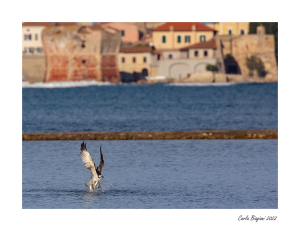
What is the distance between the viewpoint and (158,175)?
671 inches

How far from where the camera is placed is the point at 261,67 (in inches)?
4119

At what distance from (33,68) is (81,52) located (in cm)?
1072

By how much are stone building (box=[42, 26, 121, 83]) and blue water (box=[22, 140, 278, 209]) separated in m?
→ 69.2

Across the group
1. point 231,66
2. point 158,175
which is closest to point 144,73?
point 231,66

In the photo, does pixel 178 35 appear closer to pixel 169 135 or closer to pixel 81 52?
pixel 81 52

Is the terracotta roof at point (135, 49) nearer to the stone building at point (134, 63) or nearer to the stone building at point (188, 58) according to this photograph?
the stone building at point (134, 63)

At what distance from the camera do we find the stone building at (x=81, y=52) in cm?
9150

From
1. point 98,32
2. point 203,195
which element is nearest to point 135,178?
point 203,195

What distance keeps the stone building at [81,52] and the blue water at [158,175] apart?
69203 millimetres

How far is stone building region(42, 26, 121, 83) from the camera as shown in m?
91.5

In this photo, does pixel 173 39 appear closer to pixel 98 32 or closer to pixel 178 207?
pixel 98 32

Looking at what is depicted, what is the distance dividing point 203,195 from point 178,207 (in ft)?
3.93

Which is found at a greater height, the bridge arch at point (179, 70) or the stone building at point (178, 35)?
the stone building at point (178, 35)

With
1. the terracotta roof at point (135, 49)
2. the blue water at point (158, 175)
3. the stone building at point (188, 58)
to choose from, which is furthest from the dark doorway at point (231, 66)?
the blue water at point (158, 175)
